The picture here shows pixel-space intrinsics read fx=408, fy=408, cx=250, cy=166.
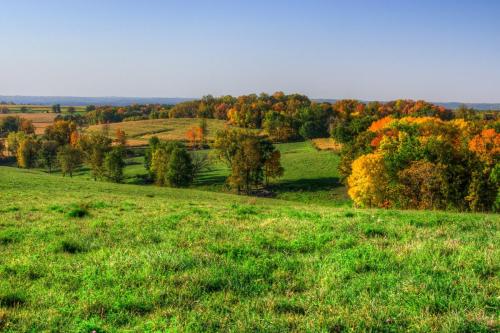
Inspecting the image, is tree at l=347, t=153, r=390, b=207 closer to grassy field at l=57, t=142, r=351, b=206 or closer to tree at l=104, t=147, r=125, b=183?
grassy field at l=57, t=142, r=351, b=206

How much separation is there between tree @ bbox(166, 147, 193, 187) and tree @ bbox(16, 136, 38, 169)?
163 feet

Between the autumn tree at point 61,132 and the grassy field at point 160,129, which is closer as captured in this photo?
the autumn tree at point 61,132

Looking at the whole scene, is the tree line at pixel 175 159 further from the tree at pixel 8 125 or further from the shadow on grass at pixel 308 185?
the tree at pixel 8 125

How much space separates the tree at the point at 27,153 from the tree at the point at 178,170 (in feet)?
163

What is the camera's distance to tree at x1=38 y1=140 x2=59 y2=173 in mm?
104144

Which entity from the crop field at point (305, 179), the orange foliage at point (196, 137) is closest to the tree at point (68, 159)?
the crop field at point (305, 179)

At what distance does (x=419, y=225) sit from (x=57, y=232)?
1204 cm

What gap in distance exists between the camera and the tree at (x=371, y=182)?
52.6 metres

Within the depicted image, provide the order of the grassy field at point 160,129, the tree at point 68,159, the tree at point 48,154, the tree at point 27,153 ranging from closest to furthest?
the tree at point 68,159
the tree at point 48,154
the tree at point 27,153
the grassy field at point 160,129

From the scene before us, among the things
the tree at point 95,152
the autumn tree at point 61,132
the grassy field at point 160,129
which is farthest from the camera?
the grassy field at point 160,129

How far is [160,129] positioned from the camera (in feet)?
516

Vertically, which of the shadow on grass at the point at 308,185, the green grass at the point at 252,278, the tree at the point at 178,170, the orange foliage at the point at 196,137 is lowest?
the shadow on grass at the point at 308,185

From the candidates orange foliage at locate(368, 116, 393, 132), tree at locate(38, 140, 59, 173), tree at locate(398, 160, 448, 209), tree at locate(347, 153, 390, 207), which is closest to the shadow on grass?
orange foliage at locate(368, 116, 393, 132)

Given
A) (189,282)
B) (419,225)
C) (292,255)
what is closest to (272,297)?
(189,282)
